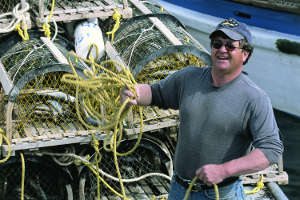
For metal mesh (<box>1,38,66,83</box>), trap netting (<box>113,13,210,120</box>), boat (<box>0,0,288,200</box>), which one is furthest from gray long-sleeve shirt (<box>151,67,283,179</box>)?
metal mesh (<box>1,38,66,83</box>)

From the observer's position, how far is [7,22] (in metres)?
4.35

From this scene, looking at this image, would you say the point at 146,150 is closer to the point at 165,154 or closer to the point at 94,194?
the point at 165,154

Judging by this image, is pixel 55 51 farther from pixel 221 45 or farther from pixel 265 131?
pixel 265 131

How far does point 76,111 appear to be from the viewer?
371cm

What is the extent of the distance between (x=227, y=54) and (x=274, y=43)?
492 cm

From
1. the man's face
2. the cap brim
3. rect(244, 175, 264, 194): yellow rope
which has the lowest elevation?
rect(244, 175, 264, 194): yellow rope

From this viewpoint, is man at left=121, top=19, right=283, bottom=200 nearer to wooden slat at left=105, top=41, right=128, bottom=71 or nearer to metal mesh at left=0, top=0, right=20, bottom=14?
wooden slat at left=105, top=41, right=128, bottom=71

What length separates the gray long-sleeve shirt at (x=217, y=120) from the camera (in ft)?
7.98

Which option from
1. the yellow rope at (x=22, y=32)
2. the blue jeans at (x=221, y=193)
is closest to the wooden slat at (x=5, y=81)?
the yellow rope at (x=22, y=32)

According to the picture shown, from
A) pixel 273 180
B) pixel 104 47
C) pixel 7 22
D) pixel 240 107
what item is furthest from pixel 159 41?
pixel 240 107

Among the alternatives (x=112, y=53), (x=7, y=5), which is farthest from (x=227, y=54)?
→ (x=7, y=5)

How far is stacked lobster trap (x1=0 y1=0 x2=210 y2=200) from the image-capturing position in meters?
3.82

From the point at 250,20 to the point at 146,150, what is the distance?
3.66m

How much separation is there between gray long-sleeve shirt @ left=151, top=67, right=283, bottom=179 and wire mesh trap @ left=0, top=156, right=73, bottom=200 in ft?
5.54
